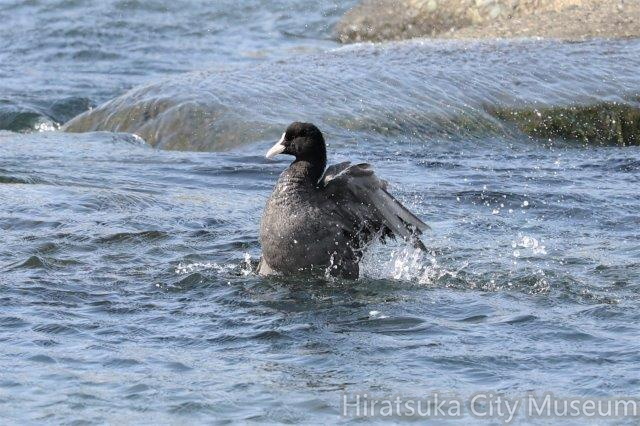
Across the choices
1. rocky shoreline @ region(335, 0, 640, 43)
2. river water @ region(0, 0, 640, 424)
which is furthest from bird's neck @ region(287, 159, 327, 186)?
rocky shoreline @ region(335, 0, 640, 43)

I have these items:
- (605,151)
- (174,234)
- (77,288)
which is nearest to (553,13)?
(605,151)

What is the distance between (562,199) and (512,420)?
198 inches

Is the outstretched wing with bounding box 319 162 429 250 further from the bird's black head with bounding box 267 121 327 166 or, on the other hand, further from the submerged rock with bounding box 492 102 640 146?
the submerged rock with bounding box 492 102 640 146

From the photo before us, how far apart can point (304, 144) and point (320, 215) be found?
1.61 ft

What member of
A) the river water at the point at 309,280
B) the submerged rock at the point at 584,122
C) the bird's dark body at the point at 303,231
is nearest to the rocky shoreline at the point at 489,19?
the river water at the point at 309,280

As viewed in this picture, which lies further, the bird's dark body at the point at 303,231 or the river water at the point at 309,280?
the bird's dark body at the point at 303,231

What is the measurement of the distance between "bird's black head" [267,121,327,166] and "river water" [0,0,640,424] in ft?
2.72

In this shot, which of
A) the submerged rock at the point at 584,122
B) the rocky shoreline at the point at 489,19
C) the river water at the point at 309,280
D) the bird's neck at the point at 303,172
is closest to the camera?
the river water at the point at 309,280

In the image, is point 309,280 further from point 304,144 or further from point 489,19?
point 489,19

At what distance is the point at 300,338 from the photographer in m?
7.88

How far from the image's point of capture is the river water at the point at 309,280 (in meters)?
7.09

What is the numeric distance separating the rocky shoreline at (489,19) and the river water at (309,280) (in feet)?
2.58

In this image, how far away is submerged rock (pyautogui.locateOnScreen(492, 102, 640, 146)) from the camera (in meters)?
13.6

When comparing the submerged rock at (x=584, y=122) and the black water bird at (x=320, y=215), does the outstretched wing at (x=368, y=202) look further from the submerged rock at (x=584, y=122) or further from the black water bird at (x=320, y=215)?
the submerged rock at (x=584, y=122)
